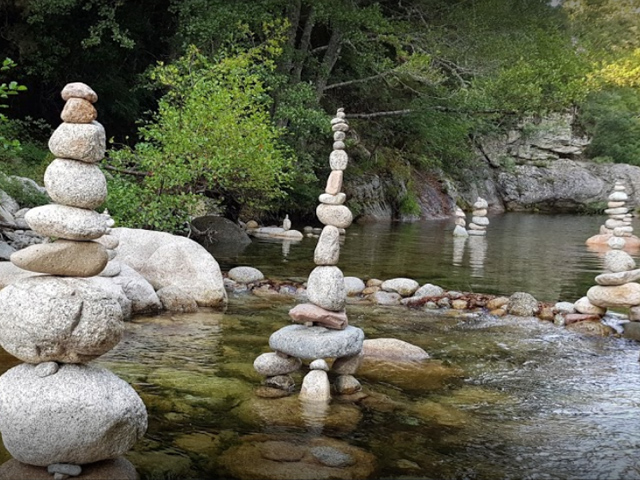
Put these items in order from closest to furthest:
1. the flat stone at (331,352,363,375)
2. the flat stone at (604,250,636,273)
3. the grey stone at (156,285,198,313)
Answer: the flat stone at (331,352,363,375)
the grey stone at (156,285,198,313)
the flat stone at (604,250,636,273)

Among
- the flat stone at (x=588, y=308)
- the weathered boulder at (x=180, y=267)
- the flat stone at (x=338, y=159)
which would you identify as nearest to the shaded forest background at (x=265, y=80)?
the weathered boulder at (x=180, y=267)

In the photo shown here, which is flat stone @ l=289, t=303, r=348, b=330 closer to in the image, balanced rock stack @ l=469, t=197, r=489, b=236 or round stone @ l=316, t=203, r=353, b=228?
round stone @ l=316, t=203, r=353, b=228

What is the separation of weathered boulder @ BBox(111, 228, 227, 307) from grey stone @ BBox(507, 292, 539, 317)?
18.2 feet

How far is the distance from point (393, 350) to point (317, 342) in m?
1.86

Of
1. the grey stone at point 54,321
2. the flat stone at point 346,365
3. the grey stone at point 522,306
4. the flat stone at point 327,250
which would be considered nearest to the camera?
the grey stone at point 54,321

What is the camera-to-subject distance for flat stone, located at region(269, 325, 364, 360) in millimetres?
7633

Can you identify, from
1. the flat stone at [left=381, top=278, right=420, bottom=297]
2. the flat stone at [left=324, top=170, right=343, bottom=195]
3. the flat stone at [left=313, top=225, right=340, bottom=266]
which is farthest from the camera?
the flat stone at [left=381, top=278, right=420, bottom=297]

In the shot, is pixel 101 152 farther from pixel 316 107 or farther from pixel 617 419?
pixel 316 107

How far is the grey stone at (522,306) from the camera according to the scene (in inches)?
494

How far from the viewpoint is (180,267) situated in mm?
12109

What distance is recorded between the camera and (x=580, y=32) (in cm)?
3441

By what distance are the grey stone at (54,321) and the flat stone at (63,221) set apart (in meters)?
0.41

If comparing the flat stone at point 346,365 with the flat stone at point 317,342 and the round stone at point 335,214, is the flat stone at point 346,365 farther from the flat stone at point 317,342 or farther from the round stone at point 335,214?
the round stone at point 335,214

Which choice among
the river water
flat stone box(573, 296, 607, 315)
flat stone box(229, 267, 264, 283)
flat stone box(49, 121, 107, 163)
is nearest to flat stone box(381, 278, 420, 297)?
the river water
